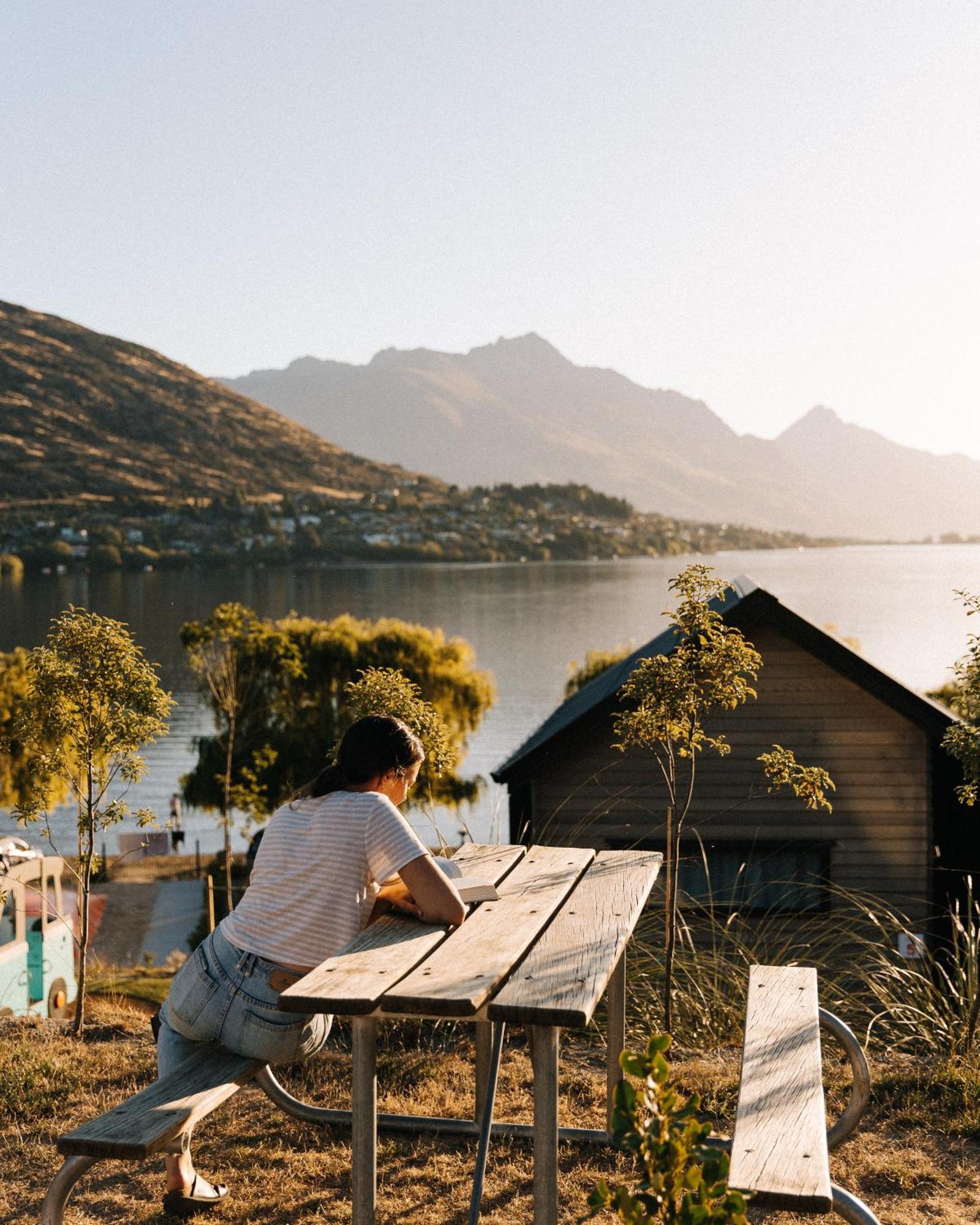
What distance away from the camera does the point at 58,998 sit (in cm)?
1641

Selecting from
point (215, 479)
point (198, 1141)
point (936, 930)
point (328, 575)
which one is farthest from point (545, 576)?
point (198, 1141)

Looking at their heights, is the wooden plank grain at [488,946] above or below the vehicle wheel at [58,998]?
above

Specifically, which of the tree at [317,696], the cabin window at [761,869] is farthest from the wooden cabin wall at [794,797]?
the tree at [317,696]

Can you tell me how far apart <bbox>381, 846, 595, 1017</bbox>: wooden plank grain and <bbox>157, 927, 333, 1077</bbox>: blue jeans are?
56 centimetres

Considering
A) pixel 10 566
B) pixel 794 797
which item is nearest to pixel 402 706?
pixel 794 797

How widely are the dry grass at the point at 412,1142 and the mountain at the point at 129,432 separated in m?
122

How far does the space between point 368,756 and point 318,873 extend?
0.35m

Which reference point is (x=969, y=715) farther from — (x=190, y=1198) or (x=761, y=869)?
(x=761, y=869)

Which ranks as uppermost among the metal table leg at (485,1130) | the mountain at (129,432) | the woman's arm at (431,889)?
the mountain at (129,432)

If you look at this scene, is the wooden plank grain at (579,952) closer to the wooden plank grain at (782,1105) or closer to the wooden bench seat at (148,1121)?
the wooden plank grain at (782,1105)

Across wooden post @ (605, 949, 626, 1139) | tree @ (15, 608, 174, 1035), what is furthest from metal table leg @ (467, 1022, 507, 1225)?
tree @ (15, 608, 174, 1035)

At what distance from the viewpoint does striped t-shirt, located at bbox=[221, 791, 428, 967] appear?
3.18 metres

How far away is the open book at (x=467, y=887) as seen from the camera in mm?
3477

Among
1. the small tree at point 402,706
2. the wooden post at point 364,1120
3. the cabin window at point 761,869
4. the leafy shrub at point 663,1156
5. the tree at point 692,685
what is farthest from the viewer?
the cabin window at point 761,869
